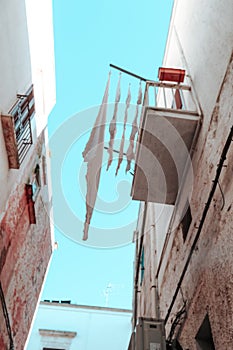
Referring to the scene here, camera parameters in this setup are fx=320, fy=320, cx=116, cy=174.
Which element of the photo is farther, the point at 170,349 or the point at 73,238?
the point at 73,238

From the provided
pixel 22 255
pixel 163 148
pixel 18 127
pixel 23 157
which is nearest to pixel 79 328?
pixel 22 255

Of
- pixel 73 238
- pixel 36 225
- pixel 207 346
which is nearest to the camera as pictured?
pixel 207 346

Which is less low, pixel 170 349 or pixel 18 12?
pixel 18 12

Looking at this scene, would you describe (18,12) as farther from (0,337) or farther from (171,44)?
(0,337)

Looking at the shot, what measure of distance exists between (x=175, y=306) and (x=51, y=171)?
781 cm

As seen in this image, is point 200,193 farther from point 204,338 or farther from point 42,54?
point 42,54

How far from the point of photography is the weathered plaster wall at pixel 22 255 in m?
7.20

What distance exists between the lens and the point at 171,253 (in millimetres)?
5219

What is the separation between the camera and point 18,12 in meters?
7.00

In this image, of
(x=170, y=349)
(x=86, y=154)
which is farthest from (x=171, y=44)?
(x=170, y=349)

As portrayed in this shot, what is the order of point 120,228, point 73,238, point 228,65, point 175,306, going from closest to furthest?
point 228,65 < point 175,306 < point 73,238 < point 120,228

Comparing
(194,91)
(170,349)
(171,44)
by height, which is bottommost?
(170,349)

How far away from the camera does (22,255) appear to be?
830cm

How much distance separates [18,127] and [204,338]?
5722 millimetres
